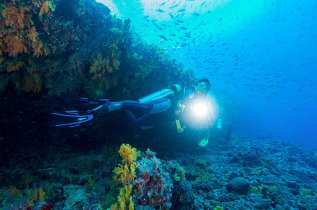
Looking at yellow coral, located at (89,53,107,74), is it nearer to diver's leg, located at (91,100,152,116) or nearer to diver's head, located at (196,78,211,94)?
diver's leg, located at (91,100,152,116)

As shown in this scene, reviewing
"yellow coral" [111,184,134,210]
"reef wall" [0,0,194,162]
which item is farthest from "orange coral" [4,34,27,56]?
"yellow coral" [111,184,134,210]

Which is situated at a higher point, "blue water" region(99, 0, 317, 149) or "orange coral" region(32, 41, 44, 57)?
"blue water" region(99, 0, 317, 149)

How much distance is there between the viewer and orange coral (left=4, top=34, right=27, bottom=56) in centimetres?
429

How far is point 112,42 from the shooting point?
581 centimetres

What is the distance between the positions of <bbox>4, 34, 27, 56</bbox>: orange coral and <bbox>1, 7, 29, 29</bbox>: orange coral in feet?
1.05

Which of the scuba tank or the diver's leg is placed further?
the scuba tank

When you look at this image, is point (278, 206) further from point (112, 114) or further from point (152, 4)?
point (152, 4)

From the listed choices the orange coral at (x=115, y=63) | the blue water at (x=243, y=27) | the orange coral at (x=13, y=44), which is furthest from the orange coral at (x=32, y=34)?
the blue water at (x=243, y=27)

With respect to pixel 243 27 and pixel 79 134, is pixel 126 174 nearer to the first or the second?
pixel 79 134

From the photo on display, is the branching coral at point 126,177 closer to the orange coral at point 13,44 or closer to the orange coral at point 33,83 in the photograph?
the orange coral at point 33,83

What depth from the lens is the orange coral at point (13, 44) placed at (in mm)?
4285

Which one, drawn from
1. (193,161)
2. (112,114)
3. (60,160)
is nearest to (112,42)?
(112,114)

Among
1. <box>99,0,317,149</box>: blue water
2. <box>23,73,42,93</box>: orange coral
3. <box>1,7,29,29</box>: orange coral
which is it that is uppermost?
<box>99,0,317,149</box>: blue water

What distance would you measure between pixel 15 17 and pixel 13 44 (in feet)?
2.32
